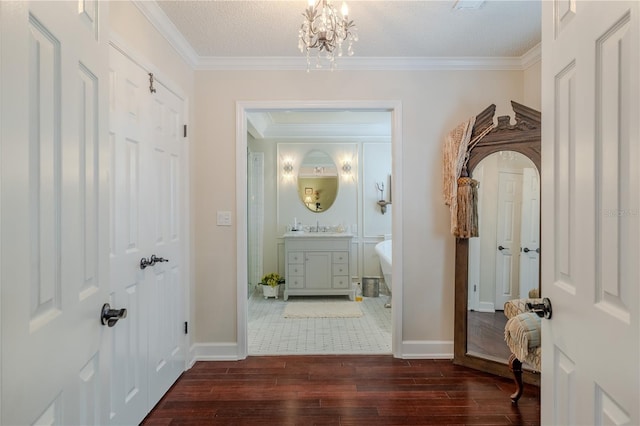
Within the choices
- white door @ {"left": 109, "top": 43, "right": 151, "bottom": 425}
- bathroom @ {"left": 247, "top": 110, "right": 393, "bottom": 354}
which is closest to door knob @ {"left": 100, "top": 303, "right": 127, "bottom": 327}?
white door @ {"left": 109, "top": 43, "right": 151, "bottom": 425}

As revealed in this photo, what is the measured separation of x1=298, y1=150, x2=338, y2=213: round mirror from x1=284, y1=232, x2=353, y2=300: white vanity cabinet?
29.1 inches

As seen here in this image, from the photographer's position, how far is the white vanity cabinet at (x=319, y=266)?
184 inches

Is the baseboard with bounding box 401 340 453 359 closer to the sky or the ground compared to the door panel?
closer to the ground

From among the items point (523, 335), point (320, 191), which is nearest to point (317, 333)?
point (523, 335)

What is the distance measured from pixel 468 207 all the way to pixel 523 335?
0.98 m

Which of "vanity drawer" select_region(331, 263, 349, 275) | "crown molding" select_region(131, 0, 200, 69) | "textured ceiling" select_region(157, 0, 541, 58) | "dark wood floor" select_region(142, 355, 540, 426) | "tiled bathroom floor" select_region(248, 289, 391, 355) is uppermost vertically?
"textured ceiling" select_region(157, 0, 541, 58)

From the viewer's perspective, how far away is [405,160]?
288 centimetres

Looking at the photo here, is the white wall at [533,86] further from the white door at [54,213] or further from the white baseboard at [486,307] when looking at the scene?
the white door at [54,213]

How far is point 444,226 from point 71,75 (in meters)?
2.65

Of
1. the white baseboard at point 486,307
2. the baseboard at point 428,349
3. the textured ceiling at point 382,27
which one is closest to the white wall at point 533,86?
the textured ceiling at point 382,27

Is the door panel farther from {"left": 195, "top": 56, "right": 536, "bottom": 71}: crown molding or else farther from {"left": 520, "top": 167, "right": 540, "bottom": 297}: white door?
{"left": 520, "top": 167, "right": 540, "bottom": 297}: white door

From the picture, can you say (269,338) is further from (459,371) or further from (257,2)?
(257,2)

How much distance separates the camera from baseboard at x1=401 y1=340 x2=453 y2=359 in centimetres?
287

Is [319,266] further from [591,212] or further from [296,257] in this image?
[591,212]
